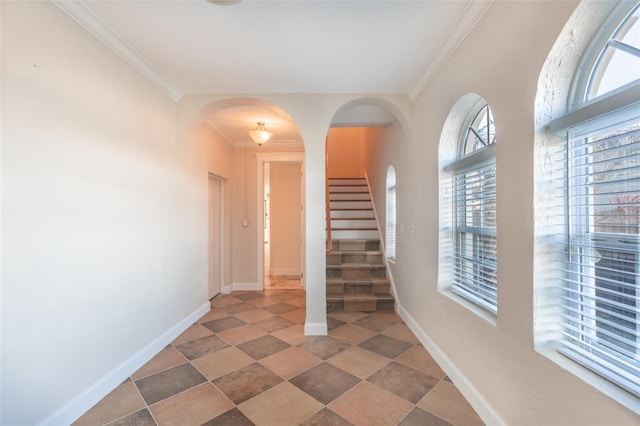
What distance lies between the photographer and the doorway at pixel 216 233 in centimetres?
435

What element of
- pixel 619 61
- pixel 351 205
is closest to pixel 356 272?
pixel 351 205

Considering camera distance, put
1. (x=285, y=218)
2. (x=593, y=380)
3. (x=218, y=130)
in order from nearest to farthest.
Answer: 1. (x=593, y=380)
2. (x=218, y=130)
3. (x=285, y=218)

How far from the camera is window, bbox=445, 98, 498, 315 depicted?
6.13ft

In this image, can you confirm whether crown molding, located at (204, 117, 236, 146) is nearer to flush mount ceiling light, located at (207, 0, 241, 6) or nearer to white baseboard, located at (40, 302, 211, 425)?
flush mount ceiling light, located at (207, 0, 241, 6)

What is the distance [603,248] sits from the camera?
3.72 ft

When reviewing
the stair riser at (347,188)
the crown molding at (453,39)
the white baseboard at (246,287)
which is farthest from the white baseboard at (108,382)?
the stair riser at (347,188)

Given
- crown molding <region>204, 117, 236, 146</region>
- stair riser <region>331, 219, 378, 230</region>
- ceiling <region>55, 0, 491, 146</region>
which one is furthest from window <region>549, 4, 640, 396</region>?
stair riser <region>331, 219, 378, 230</region>

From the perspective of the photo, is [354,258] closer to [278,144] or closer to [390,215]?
[390,215]

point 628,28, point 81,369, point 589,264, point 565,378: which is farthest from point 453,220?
point 81,369

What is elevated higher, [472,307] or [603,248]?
[603,248]

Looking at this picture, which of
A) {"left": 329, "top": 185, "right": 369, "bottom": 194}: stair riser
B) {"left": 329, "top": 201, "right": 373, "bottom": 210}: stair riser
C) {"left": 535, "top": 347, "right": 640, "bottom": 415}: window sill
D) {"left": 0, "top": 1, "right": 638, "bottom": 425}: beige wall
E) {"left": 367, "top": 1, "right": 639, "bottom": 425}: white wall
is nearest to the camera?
{"left": 535, "top": 347, "right": 640, "bottom": 415}: window sill

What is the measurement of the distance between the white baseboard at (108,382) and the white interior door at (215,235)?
54.7 inches

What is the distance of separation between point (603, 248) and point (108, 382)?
3100 millimetres

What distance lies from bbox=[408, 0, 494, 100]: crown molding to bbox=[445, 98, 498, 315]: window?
456 mm
